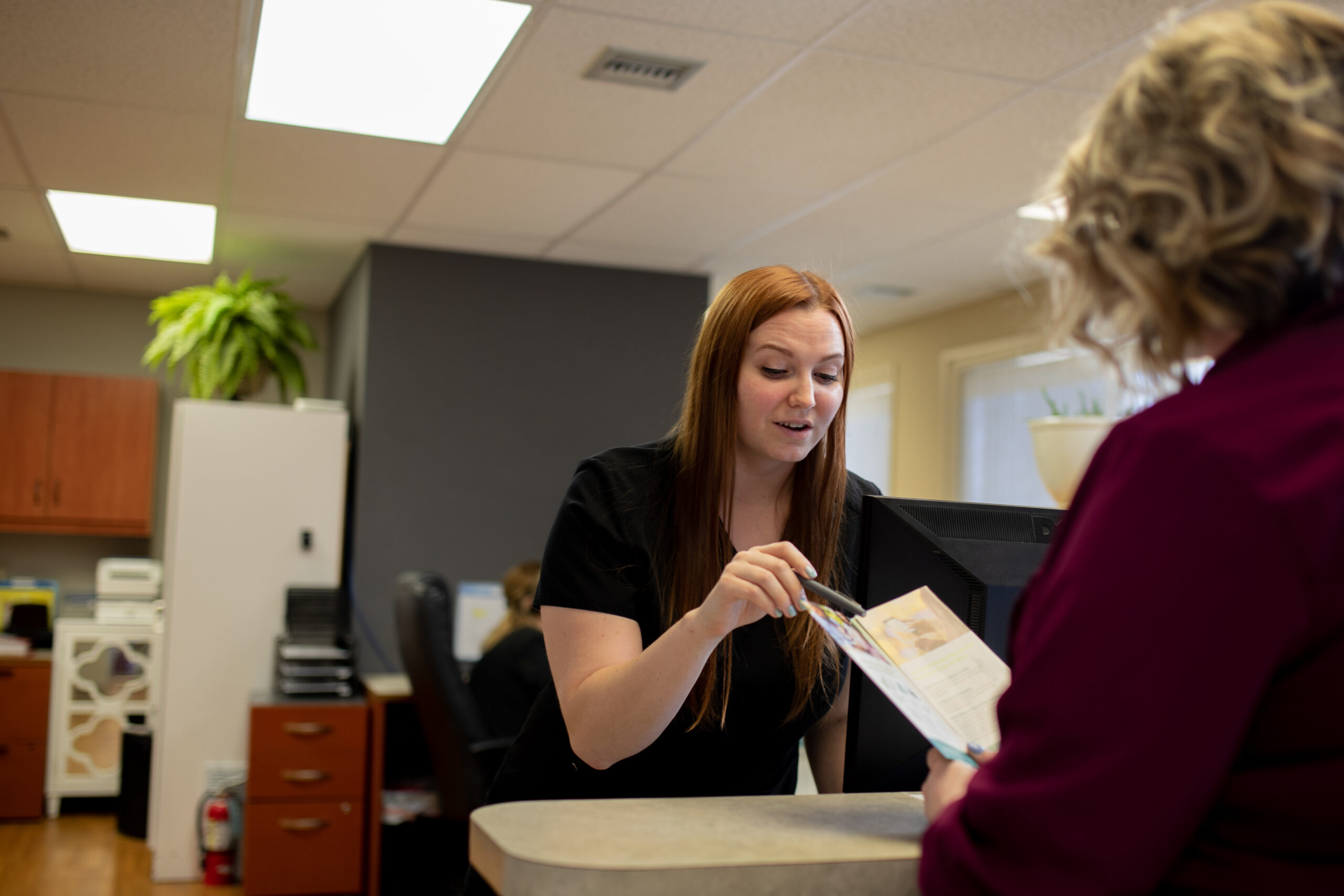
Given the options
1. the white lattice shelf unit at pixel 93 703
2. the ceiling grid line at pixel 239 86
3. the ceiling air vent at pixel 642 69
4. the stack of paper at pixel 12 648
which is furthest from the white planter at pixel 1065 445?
the stack of paper at pixel 12 648

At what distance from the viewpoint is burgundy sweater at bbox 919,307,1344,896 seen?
61 cm

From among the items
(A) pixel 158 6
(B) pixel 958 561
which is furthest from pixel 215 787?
(B) pixel 958 561

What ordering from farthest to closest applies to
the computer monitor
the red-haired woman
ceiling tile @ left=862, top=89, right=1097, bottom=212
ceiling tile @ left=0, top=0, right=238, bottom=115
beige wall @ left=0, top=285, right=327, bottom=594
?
1. beige wall @ left=0, top=285, right=327, bottom=594
2. ceiling tile @ left=862, top=89, right=1097, bottom=212
3. ceiling tile @ left=0, top=0, right=238, bottom=115
4. the red-haired woman
5. the computer monitor

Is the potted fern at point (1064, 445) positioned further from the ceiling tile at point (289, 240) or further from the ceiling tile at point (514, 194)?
the ceiling tile at point (289, 240)

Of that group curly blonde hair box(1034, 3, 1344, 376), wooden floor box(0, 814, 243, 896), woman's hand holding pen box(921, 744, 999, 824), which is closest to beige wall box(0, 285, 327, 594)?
wooden floor box(0, 814, 243, 896)

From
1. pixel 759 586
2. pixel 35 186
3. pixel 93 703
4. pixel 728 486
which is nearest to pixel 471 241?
pixel 35 186

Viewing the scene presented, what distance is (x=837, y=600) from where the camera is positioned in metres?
1.03

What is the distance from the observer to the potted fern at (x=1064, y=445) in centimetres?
233

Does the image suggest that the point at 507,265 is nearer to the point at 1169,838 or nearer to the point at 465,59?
the point at 465,59

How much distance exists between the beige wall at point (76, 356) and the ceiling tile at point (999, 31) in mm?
4253

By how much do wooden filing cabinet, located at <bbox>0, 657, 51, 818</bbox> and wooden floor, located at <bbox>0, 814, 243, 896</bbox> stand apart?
0.32 ft

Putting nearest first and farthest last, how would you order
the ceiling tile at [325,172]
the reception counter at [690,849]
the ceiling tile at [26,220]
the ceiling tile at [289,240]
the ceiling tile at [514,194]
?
the reception counter at [690,849] < the ceiling tile at [325,172] < the ceiling tile at [514,194] < the ceiling tile at [26,220] < the ceiling tile at [289,240]

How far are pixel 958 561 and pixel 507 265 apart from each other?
414 cm

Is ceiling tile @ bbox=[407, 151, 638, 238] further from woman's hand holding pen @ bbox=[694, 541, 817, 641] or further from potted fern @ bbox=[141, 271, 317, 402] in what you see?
woman's hand holding pen @ bbox=[694, 541, 817, 641]
